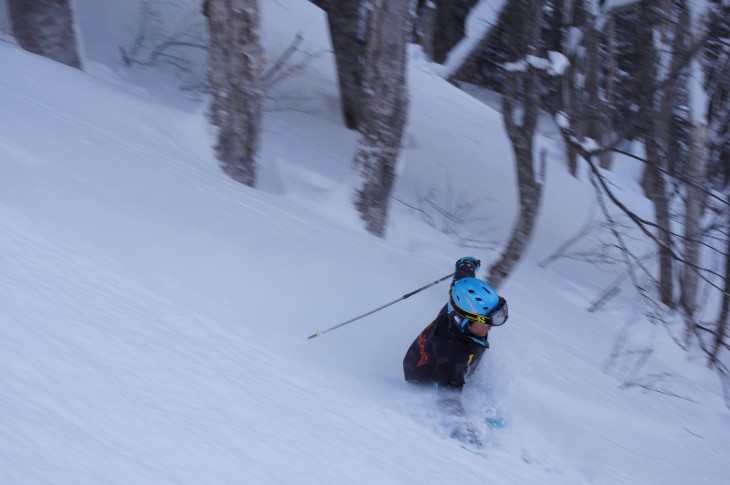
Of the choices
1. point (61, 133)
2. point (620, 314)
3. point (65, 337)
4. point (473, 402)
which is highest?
point (65, 337)

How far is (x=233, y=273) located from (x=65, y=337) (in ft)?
6.23

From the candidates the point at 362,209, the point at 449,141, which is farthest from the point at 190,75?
the point at 362,209

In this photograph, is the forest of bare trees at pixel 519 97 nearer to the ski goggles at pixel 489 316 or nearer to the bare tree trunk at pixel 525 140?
the bare tree trunk at pixel 525 140

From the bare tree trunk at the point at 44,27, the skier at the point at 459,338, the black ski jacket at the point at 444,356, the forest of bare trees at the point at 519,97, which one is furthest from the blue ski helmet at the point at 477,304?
the bare tree trunk at the point at 44,27

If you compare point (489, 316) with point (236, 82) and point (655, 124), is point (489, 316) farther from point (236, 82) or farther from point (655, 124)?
point (655, 124)

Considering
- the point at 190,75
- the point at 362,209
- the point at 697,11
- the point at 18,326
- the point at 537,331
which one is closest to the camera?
the point at 18,326

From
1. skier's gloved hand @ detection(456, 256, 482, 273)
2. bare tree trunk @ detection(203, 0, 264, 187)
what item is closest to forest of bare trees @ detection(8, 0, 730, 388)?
bare tree trunk @ detection(203, 0, 264, 187)

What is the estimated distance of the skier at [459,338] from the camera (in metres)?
4.54

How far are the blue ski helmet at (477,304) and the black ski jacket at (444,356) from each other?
0.43 feet

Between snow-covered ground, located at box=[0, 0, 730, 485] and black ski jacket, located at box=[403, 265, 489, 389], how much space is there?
0.15 metres

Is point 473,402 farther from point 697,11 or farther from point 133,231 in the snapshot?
point 697,11

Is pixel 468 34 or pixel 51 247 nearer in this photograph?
pixel 51 247

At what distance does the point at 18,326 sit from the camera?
10.1 feet

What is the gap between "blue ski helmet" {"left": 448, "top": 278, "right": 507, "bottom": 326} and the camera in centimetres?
452
